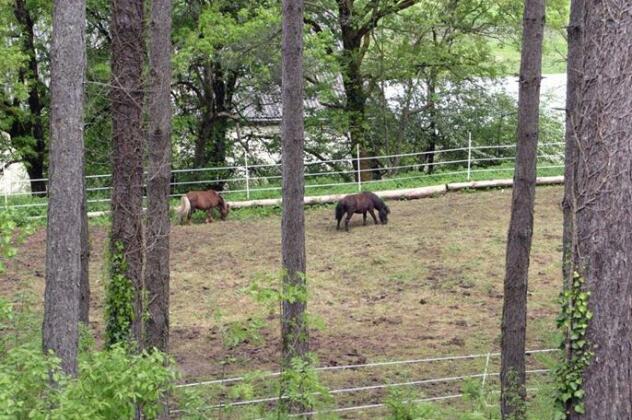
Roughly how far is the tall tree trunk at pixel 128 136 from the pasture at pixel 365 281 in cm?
208

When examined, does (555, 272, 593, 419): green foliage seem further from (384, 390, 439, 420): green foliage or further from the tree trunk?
the tree trunk

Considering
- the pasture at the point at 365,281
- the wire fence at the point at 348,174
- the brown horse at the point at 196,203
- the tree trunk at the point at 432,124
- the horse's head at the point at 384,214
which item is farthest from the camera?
the tree trunk at the point at 432,124

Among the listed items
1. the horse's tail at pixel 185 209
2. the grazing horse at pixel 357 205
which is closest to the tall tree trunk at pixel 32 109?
the horse's tail at pixel 185 209

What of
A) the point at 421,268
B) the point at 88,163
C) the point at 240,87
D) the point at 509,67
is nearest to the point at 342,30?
the point at 240,87

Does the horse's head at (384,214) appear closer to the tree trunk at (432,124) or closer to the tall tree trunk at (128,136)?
the tree trunk at (432,124)

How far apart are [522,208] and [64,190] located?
4.74 meters

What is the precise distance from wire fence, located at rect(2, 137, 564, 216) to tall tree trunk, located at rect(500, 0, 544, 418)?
13.5m

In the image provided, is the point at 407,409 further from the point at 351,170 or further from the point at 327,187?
the point at 351,170

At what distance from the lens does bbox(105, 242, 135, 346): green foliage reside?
9.84 metres

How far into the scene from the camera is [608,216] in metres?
6.32

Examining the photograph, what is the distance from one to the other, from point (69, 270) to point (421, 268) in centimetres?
1021

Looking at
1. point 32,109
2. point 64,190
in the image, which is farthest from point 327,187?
point 64,190

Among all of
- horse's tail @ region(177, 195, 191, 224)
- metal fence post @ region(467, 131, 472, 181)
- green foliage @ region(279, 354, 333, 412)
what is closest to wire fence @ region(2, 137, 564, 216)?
metal fence post @ region(467, 131, 472, 181)

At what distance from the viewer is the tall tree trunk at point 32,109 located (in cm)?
2405
